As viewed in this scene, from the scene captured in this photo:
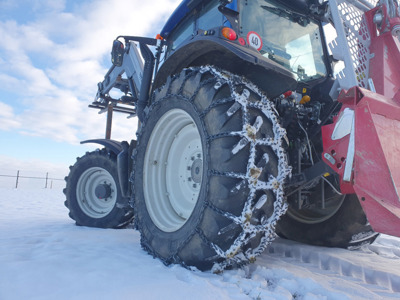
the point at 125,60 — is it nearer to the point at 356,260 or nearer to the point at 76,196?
the point at 76,196

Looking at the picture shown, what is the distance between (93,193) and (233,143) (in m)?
2.96

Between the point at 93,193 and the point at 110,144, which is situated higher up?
the point at 110,144

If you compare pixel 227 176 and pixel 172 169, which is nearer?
pixel 227 176

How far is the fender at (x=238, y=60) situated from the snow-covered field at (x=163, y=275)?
126 centimetres

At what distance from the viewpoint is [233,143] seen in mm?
1610

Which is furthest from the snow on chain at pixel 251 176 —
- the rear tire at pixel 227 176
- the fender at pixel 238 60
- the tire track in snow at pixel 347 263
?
the tire track in snow at pixel 347 263

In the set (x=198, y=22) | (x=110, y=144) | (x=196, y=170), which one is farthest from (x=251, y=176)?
(x=110, y=144)

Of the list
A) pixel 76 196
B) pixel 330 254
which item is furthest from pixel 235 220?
pixel 76 196

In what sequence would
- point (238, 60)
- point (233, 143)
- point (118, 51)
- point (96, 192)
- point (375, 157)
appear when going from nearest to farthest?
point (375, 157), point (233, 143), point (238, 60), point (118, 51), point (96, 192)

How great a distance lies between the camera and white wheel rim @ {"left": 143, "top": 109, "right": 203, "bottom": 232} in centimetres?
227

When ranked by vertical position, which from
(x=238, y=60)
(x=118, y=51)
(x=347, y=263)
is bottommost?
(x=347, y=263)

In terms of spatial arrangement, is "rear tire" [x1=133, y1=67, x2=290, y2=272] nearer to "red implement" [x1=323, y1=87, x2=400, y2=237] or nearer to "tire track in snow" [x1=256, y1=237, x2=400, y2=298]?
"red implement" [x1=323, y1=87, x2=400, y2=237]

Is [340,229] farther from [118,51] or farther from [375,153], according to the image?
[118,51]

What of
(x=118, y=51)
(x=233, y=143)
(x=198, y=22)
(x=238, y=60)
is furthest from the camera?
(x=118, y=51)
